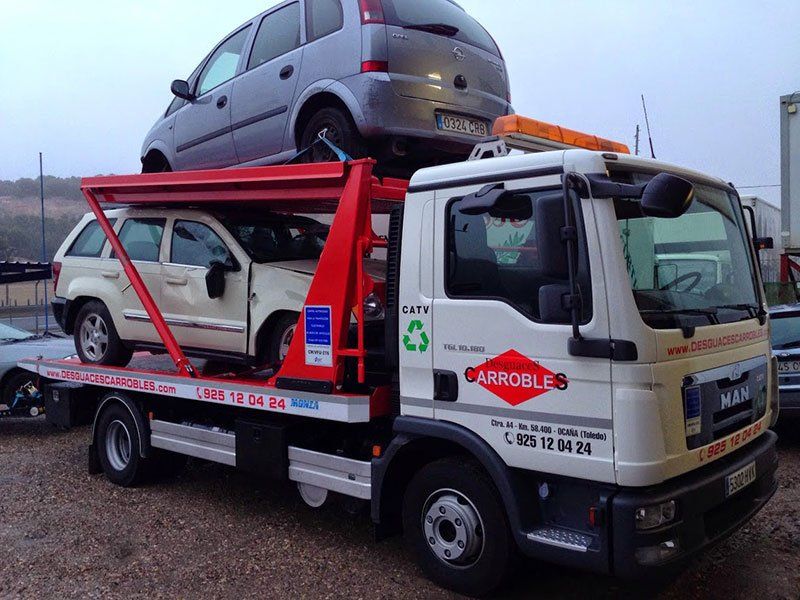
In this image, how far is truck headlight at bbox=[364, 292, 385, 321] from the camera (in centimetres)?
436

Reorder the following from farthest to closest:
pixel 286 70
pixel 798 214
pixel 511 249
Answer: pixel 798 214, pixel 286 70, pixel 511 249

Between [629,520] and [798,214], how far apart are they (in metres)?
8.84

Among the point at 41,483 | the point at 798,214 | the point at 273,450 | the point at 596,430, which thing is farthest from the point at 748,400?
the point at 798,214

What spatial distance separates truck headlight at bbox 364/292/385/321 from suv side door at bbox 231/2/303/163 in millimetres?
1920

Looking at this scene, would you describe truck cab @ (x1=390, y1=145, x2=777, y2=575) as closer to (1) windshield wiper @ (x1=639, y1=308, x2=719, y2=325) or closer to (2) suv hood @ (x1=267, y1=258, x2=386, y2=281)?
(1) windshield wiper @ (x1=639, y1=308, x2=719, y2=325)

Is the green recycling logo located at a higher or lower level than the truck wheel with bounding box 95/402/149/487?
higher

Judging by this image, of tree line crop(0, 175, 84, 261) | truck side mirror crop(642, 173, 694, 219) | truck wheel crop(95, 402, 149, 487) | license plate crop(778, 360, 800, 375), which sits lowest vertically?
truck wheel crop(95, 402, 149, 487)

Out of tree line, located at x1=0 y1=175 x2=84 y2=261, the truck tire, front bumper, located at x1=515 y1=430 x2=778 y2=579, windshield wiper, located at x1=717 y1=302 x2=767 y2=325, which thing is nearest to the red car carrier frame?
front bumper, located at x1=515 y1=430 x2=778 y2=579

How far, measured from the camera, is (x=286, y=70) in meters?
5.61

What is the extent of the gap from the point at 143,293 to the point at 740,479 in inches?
172

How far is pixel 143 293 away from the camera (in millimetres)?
5695

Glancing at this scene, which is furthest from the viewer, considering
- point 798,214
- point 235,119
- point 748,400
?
point 798,214

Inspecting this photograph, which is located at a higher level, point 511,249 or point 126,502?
point 511,249

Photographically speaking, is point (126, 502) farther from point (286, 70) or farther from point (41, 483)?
point (286, 70)
